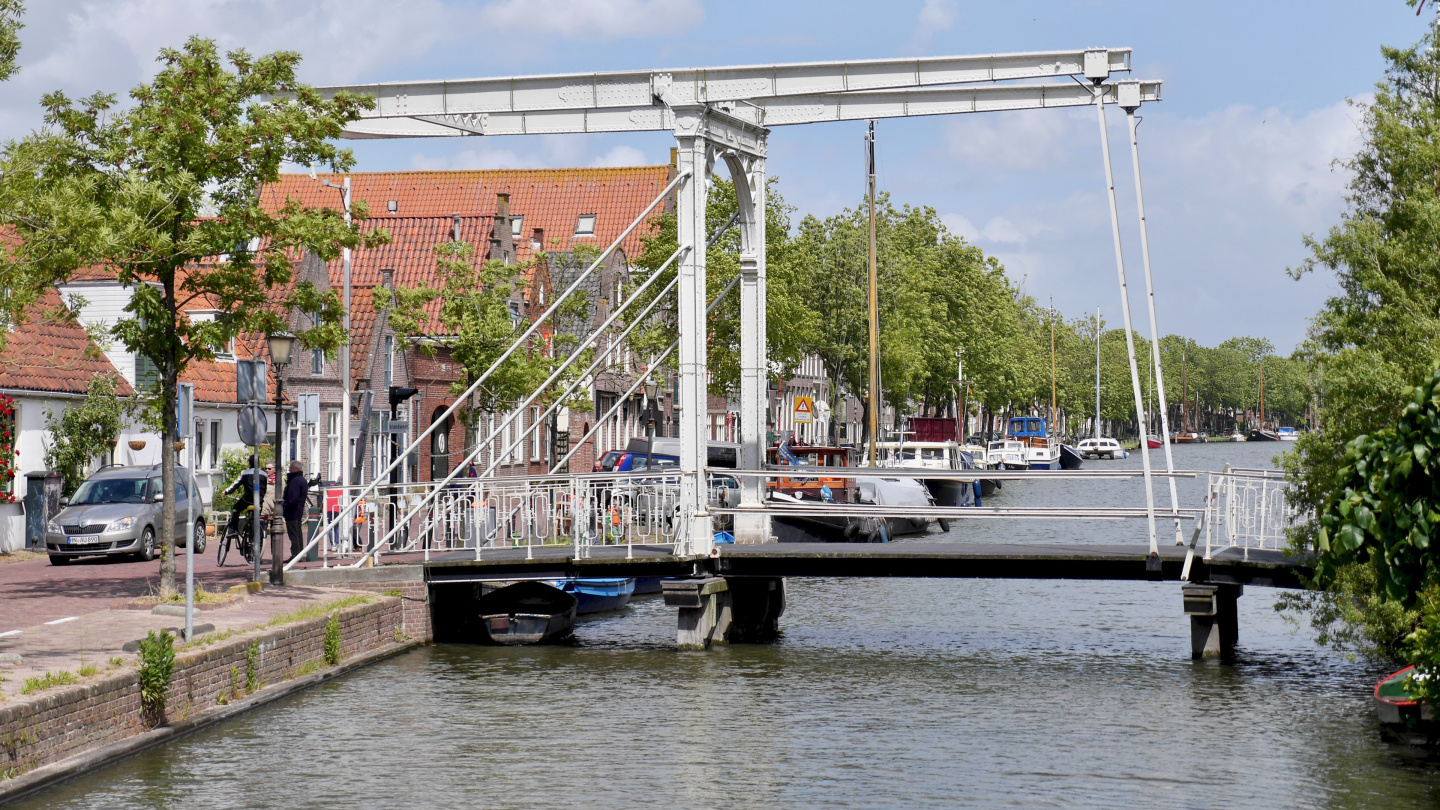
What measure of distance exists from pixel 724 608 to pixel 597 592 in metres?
3.79

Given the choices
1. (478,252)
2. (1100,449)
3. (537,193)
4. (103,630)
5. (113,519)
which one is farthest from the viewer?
(1100,449)

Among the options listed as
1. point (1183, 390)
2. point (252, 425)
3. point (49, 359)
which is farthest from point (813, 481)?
point (1183, 390)

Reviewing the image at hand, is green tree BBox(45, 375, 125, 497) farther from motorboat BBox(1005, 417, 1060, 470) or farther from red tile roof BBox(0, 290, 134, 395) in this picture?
motorboat BBox(1005, 417, 1060, 470)

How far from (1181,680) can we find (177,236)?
1254 cm

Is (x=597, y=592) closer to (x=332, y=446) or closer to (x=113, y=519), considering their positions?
(x=113, y=519)

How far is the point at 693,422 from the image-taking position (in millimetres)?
21656

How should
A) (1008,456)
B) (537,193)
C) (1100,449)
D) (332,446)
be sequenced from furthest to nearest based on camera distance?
(1100,449) → (1008,456) → (537,193) → (332,446)

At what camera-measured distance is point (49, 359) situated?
28688 mm

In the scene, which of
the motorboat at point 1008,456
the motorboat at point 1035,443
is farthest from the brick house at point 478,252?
the motorboat at point 1035,443

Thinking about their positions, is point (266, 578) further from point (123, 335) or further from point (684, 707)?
point (684, 707)

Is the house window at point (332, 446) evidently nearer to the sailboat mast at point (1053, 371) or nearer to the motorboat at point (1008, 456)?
the motorboat at point (1008, 456)

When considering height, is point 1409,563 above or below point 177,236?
below

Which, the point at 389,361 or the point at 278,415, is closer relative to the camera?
the point at 278,415

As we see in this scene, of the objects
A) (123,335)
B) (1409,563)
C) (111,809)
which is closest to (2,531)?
(123,335)
